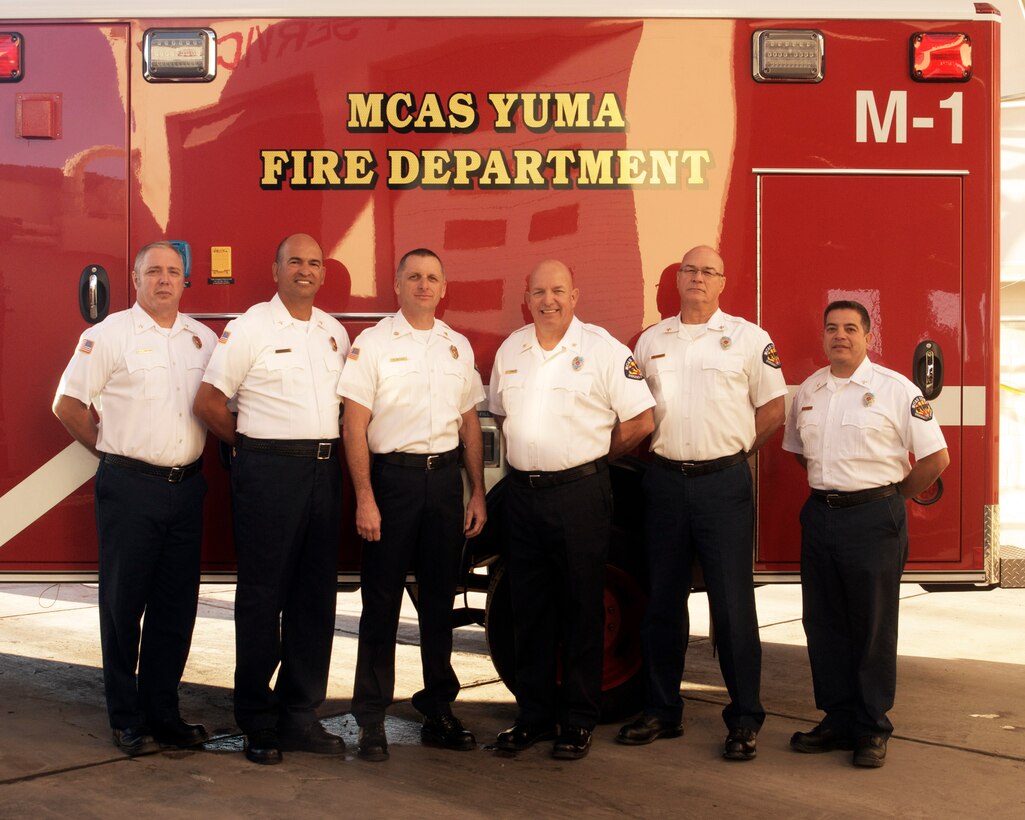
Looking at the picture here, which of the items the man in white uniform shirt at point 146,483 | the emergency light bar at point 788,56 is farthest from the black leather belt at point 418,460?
A: the emergency light bar at point 788,56

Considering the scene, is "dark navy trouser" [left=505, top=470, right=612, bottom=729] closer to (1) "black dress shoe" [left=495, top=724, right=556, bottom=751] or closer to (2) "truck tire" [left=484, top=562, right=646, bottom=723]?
(1) "black dress shoe" [left=495, top=724, right=556, bottom=751]

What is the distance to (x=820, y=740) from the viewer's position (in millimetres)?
4875

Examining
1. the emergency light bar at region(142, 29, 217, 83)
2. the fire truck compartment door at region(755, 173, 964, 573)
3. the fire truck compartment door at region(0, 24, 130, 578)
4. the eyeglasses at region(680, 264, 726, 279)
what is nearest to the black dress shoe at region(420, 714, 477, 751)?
the fire truck compartment door at region(0, 24, 130, 578)

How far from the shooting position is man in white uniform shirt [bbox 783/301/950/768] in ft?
15.4

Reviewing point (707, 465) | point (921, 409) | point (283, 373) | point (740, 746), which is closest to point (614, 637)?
point (740, 746)

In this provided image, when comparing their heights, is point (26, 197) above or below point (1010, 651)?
above

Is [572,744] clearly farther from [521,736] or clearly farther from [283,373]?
[283,373]

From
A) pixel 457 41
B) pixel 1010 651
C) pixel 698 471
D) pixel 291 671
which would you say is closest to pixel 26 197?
pixel 457 41

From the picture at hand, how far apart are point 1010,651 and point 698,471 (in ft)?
11.4

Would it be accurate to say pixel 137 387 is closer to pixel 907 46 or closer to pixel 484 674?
pixel 484 674

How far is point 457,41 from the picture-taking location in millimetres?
5086

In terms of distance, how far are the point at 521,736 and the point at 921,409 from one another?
2078 mm

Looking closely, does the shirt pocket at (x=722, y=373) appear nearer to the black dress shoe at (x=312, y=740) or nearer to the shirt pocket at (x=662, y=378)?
the shirt pocket at (x=662, y=378)

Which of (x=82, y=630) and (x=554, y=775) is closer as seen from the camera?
(x=554, y=775)
